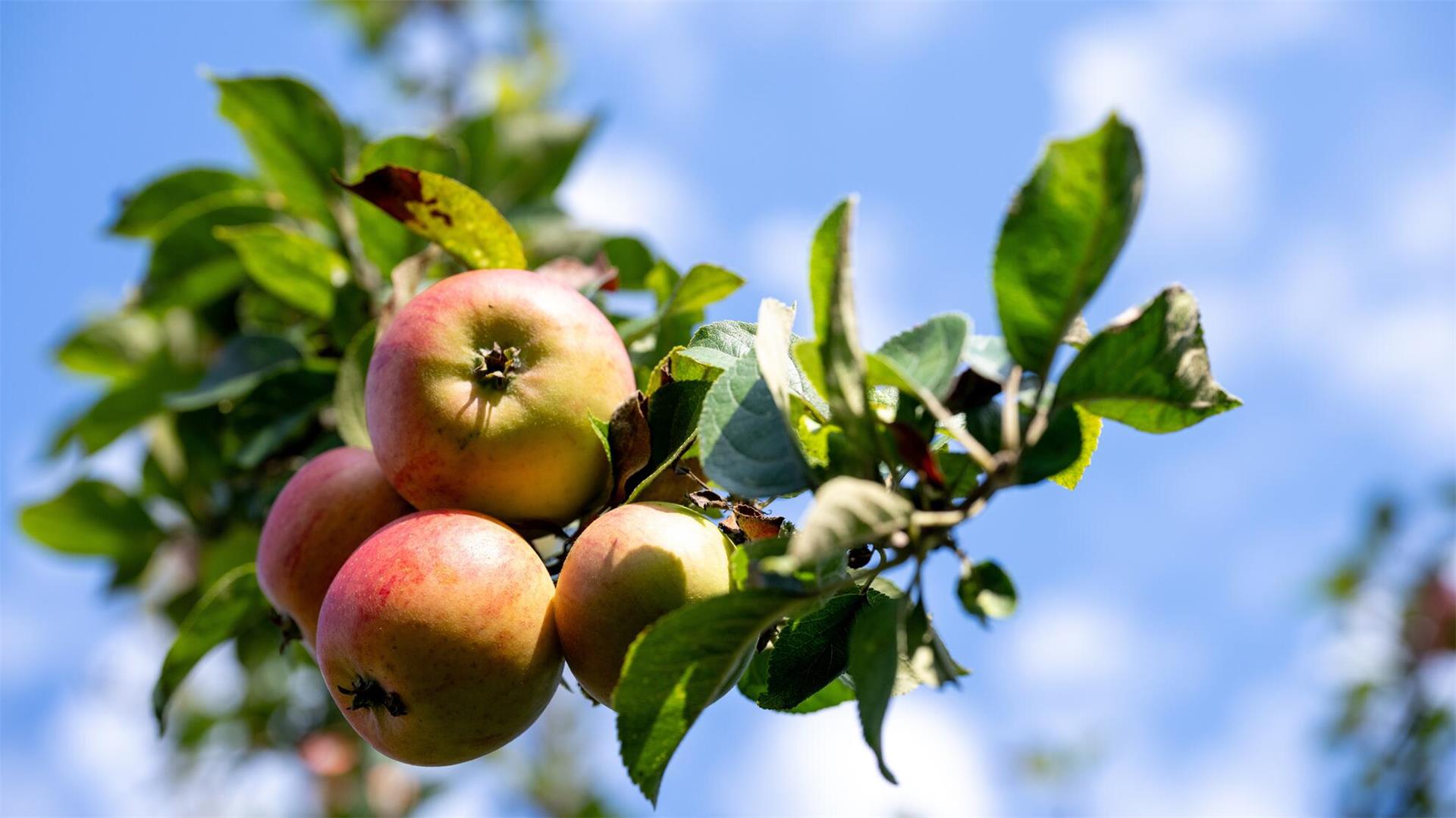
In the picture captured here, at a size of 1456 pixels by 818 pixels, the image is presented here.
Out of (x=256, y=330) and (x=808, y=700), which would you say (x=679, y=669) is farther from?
(x=256, y=330)

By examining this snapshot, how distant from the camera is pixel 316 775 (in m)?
3.25

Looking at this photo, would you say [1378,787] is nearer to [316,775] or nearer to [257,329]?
[316,775]

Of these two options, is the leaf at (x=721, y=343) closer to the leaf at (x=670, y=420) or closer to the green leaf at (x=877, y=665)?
the leaf at (x=670, y=420)

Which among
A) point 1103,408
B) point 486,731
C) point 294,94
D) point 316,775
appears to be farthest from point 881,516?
point 316,775

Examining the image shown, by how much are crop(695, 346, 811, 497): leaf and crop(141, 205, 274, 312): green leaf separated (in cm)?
147

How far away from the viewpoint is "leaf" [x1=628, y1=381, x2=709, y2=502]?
1.03m

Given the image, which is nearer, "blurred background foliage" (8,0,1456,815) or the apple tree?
the apple tree

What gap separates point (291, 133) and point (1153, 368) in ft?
5.28

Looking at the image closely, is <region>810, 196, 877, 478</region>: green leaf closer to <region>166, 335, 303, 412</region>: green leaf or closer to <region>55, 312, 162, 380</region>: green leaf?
<region>166, 335, 303, 412</region>: green leaf

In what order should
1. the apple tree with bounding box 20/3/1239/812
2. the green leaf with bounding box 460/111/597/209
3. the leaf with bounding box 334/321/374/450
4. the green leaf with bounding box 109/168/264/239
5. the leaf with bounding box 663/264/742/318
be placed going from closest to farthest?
the apple tree with bounding box 20/3/1239/812
the leaf with bounding box 663/264/742/318
the leaf with bounding box 334/321/374/450
the green leaf with bounding box 109/168/264/239
the green leaf with bounding box 460/111/597/209

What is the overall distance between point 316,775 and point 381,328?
7.84 ft

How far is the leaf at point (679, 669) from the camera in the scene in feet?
2.70

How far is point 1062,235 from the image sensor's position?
81 centimetres

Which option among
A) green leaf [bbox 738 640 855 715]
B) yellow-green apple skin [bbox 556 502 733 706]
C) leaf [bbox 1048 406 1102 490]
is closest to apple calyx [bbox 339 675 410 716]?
yellow-green apple skin [bbox 556 502 733 706]
